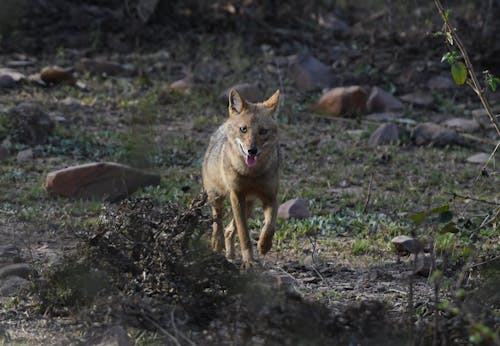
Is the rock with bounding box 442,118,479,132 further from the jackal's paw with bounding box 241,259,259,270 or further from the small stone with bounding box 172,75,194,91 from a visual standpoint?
the jackal's paw with bounding box 241,259,259,270

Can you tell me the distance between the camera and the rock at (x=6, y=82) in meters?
12.0

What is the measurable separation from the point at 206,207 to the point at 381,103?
479 centimetres

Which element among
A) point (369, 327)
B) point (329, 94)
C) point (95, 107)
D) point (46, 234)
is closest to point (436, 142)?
point (329, 94)

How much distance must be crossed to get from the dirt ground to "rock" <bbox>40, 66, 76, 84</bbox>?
0.15m

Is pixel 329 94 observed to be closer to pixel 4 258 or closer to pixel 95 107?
pixel 95 107

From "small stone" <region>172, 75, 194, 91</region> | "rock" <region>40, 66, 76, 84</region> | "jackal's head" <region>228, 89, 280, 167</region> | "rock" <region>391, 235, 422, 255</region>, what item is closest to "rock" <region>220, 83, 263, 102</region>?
"small stone" <region>172, 75, 194, 91</region>

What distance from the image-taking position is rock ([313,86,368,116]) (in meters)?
11.9

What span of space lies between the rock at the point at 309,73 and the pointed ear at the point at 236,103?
5402 mm

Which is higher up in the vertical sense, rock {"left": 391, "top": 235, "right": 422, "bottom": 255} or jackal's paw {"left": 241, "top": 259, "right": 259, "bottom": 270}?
jackal's paw {"left": 241, "top": 259, "right": 259, "bottom": 270}

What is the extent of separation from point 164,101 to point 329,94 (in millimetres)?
2202

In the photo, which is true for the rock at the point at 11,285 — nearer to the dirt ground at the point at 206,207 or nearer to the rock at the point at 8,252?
the dirt ground at the point at 206,207

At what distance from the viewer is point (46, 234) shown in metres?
7.48

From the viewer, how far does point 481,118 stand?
39.3 feet

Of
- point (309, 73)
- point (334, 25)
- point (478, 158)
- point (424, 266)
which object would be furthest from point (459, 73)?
point (334, 25)
